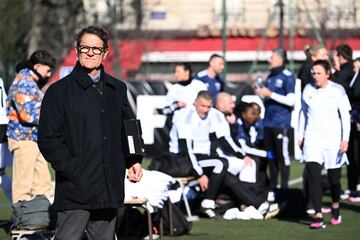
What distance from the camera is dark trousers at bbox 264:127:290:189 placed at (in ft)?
50.3

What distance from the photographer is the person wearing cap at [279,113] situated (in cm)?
1530

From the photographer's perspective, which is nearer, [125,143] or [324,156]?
[125,143]

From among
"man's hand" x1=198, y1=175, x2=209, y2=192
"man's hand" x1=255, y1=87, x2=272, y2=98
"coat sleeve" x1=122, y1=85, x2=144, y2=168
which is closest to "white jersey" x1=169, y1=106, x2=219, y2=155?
"man's hand" x1=198, y1=175, x2=209, y2=192

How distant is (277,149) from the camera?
15.4 m

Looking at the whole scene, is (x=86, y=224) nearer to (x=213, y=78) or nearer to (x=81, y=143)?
(x=81, y=143)

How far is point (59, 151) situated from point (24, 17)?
29687mm

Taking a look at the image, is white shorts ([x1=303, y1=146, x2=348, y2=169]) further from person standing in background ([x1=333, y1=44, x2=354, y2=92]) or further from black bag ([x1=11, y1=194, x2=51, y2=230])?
black bag ([x1=11, y1=194, x2=51, y2=230])

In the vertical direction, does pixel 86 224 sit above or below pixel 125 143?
below

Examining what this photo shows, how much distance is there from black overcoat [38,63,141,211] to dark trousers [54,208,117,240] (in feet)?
0.25

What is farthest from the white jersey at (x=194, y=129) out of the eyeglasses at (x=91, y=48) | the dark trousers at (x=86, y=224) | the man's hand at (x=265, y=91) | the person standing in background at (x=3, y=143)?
the eyeglasses at (x=91, y=48)

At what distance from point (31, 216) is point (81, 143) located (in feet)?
8.55

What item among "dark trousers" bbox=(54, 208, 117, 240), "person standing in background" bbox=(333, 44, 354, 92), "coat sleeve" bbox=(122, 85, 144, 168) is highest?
"person standing in background" bbox=(333, 44, 354, 92)

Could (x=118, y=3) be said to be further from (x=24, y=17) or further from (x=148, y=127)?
(x=148, y=127)

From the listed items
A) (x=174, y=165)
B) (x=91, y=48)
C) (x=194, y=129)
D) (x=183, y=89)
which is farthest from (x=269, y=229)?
(x=91, y=48)
